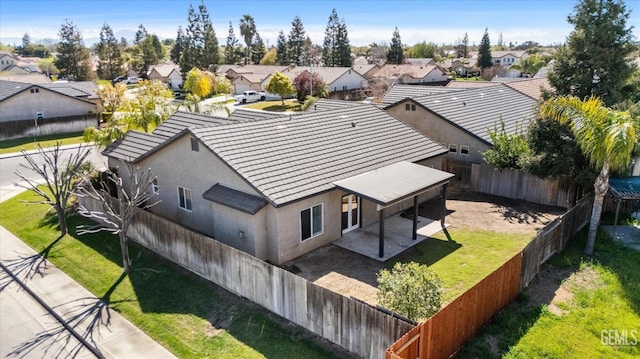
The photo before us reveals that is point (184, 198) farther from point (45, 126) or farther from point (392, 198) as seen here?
point (45, 126)

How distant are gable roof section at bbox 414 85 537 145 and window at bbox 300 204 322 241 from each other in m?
12.8

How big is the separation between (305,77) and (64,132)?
30.9 m

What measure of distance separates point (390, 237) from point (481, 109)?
603 inches

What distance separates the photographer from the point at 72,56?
89062 mm

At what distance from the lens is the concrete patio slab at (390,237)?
17678 mm

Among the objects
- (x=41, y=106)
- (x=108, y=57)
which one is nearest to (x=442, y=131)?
(x=41, y=106)

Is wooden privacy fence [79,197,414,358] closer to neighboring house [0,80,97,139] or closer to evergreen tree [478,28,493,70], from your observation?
neighboring house [0,80,97,139]

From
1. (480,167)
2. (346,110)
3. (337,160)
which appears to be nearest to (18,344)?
(337,160)

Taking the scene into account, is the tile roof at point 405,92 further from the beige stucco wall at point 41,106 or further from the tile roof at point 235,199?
the beige stucco wall at point 41,106

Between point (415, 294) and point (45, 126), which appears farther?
point (45, 126)

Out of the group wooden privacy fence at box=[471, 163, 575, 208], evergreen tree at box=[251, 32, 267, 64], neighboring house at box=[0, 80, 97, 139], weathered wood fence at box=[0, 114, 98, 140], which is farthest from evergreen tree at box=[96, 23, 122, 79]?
wooden privacy fence at box=[471, 163, 575, 208]

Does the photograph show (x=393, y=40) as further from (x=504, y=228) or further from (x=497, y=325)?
(x=497, y=325)

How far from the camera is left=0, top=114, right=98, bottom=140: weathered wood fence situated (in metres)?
42.4

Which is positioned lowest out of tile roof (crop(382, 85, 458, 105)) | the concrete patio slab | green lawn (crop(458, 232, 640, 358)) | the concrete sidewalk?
the concrete sidewalk
